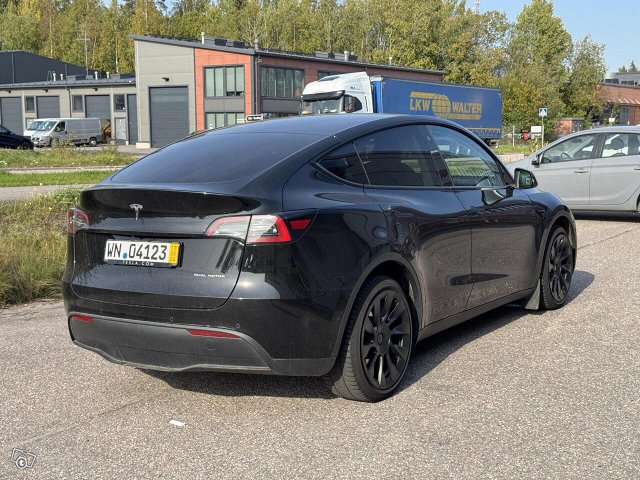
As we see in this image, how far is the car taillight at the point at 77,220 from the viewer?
14.4ft

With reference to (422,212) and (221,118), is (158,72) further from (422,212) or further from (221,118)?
(422,212)

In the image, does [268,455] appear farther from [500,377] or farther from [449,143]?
[449,143]

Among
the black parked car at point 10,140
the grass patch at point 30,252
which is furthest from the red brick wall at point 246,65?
the grass patch at point 30,252

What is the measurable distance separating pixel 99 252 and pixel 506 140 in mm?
64498

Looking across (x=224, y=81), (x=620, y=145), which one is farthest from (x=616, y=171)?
(x=224, y=81)

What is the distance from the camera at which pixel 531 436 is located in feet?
12.8

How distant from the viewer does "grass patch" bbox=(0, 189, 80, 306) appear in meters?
7.37

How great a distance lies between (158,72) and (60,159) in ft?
98.1

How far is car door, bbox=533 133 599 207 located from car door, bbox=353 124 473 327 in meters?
9.00

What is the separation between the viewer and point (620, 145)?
13.4 metres

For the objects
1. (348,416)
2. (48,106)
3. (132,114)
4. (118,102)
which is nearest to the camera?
(348,416)

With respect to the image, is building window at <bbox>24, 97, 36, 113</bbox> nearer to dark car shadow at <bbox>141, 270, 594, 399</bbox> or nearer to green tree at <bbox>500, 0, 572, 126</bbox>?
green tree at <bbox>500, 0, 572, 126</bbox>

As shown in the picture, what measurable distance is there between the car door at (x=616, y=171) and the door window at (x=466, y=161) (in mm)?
7950

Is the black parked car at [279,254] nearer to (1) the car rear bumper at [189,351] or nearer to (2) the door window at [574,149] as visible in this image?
(1) the car rear bumper at [189,351]
